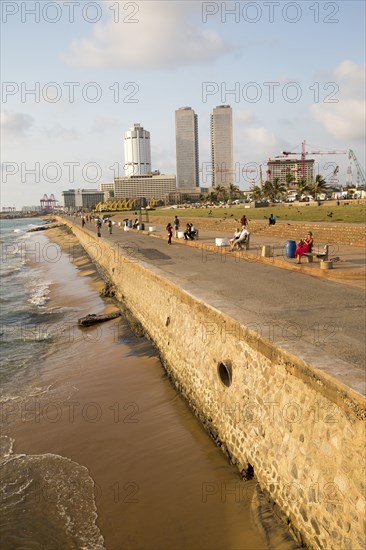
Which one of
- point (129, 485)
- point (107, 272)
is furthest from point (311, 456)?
point (107, 272)

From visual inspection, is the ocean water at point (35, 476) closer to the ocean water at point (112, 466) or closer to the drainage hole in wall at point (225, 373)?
the ocean water at point (112, 466)

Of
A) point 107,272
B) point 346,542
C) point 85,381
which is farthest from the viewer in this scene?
point 107,272

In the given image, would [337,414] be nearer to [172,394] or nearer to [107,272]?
[172,394]

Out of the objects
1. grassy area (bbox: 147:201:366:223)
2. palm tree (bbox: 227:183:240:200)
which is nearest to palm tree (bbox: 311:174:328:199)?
grassy area (bbox: 147:201:366:223)

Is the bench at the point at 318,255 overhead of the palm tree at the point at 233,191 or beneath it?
beneath

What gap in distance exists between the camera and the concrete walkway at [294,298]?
605 cm

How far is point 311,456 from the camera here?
16.1 ft

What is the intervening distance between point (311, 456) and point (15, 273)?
32.0 meters

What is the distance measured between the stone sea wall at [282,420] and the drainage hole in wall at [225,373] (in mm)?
16

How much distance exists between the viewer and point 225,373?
757 centimetres

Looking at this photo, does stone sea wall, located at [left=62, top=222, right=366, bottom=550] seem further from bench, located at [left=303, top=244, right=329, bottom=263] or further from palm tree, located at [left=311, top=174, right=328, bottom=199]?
palm tree, located at [left=311, top=174, right=328, bottom=199]

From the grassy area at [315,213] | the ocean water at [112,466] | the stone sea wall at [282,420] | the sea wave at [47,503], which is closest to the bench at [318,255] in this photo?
the ocean water at [112,466]

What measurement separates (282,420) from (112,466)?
3060mm

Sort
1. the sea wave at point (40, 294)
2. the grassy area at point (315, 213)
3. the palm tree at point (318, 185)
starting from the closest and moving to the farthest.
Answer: the sea wave at point (40, 294)
the grassy area at point (315, 213)
the palm tree at point (318, 185)
